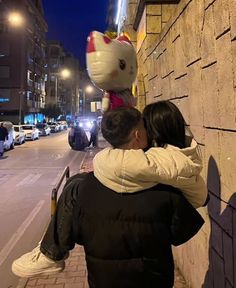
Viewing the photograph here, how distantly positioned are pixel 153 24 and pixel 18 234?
4557 mm

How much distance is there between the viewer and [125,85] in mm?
3270

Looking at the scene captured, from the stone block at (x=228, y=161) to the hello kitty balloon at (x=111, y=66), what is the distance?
1052mm

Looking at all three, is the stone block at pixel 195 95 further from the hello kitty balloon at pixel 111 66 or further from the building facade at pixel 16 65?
the building facade at pixel 16 65

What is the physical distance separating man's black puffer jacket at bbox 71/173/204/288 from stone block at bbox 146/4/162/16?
207 inches

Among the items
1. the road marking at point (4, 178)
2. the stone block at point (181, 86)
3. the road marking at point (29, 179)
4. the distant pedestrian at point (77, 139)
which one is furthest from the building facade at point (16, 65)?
the stone block at point (181, 86)

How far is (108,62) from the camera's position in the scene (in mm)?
3090

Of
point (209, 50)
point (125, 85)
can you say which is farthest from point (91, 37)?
point (209, 50)

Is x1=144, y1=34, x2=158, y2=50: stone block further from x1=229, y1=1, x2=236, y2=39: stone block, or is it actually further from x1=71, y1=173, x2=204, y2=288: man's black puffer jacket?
x1=71, y1=173, x2=204, y2=288: man's black puffer jacket

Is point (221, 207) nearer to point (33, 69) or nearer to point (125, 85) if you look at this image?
point (125, 85)

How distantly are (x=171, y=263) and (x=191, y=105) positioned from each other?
1891 mm

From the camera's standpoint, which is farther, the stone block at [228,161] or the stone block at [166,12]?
the stone block at [166,12]

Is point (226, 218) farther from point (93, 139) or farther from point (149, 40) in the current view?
point (93, 139)

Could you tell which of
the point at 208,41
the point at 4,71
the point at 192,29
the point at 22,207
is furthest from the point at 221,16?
the point at 4,71

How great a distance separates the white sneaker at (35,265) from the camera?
6.81ft
